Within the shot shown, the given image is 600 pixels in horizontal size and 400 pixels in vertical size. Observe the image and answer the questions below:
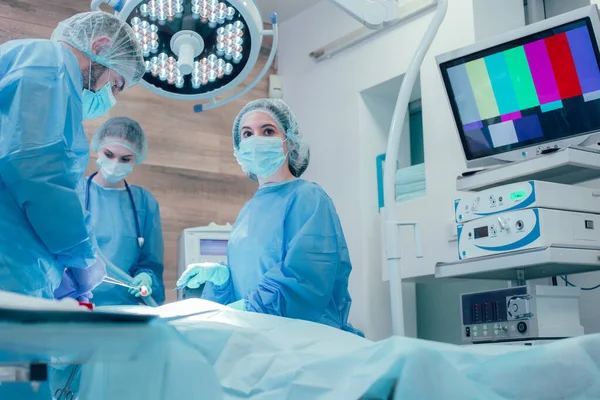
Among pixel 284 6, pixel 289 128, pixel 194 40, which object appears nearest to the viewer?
pixel 194 40

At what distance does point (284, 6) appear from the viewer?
163 inches

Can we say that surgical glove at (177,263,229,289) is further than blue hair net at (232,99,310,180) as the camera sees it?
No

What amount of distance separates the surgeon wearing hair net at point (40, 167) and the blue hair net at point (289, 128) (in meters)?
0.85

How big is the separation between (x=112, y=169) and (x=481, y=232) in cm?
156

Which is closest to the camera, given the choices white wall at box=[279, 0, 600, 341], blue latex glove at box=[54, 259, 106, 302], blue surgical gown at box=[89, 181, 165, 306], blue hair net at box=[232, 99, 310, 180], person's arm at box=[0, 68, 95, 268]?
person's arm at box=[0, 68, 95, 268]

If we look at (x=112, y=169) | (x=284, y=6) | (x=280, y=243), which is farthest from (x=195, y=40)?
(x=284, y=6)

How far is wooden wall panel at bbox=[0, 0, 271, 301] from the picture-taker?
12.0ft

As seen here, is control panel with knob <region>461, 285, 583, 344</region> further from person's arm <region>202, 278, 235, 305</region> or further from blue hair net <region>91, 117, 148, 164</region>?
blue hair net <region>91, 117, 148, 164</region>

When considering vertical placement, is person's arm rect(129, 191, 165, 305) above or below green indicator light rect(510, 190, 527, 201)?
below

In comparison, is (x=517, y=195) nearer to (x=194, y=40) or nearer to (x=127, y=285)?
(x=194, y=40)

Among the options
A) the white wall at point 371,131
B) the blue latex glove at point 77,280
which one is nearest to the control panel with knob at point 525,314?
the white wall at point 371,131

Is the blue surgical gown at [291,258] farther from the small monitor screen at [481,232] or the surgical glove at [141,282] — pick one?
the small monitor screen at [481,232]

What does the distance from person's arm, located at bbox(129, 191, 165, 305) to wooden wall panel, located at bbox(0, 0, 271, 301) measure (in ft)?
2.22

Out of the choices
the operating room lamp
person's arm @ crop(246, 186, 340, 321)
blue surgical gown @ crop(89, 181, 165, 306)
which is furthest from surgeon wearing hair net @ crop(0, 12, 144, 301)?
blue surgical gown @ crop(89, 181, 165, 306)
